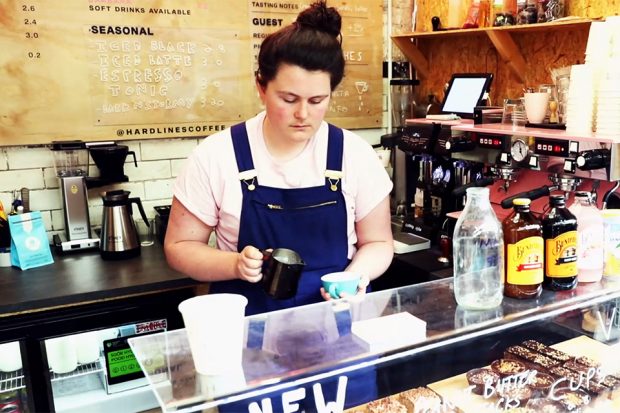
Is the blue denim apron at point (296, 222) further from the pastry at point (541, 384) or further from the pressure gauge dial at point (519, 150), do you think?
the pressure gauge dial at point (519, 150)

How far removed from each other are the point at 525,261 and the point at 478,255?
103 mm

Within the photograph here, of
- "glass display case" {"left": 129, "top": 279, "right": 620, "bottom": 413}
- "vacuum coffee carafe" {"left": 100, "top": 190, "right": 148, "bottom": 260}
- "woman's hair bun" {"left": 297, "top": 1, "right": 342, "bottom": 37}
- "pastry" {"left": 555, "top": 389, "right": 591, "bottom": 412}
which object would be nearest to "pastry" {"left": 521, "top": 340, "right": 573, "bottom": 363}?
"glass display case" {"left": 129, "top": 279, "right": 620, "bottom": 413}

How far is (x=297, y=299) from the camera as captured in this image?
171cm

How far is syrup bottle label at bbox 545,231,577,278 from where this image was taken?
137 cm

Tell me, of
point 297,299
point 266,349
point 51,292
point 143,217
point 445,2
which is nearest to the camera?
point 266,349

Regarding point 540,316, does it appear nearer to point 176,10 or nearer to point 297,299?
point 297,299

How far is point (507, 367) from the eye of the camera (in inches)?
57.6

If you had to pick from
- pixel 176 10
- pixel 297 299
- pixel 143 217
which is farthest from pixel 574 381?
pixel 176 10

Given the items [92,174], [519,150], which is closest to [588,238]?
[519,150]

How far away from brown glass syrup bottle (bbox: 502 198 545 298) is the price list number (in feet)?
7.96

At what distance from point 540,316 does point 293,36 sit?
93 cm

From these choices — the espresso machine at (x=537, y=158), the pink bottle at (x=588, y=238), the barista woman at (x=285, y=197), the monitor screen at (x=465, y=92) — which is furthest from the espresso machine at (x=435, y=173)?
the pink bottle at (x=588, y=238)

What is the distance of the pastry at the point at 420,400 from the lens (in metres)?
1.34

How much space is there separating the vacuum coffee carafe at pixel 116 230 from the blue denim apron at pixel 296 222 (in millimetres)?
1053
